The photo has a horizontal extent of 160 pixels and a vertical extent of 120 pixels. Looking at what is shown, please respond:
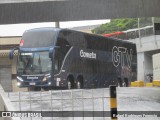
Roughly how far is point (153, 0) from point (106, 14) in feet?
12.5

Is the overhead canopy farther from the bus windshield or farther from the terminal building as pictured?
the terminal building

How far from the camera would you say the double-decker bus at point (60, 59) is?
22.9 m

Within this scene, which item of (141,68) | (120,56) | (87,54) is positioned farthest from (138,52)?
(87,54)

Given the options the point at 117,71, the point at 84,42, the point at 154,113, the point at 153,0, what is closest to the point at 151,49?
the point at 117,71

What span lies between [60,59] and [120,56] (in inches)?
348

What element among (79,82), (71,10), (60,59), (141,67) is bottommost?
(79,82)

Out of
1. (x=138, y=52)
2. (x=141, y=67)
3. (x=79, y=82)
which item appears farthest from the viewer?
(x=141, y=67)

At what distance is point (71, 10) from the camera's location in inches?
883

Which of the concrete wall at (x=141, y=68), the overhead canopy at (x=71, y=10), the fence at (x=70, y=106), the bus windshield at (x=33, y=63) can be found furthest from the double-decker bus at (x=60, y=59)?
the concrete wall at (x=141, y=68)

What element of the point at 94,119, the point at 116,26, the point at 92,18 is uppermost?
the point at 116,26

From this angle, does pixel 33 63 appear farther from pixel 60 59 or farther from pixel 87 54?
pixel 87 54

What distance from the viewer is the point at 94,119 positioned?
9.50 m

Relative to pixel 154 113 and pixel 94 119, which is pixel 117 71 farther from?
pixel 94 119

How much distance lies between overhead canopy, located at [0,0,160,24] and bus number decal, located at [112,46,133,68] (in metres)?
5.28
